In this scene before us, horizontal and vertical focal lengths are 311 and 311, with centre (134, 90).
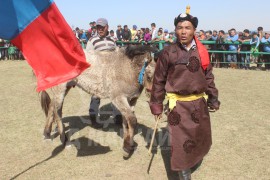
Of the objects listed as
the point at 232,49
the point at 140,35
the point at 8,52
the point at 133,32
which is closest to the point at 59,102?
the point at 232,49

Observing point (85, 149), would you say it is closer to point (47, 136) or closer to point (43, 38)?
point (47, 136)

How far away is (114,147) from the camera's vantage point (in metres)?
5.28

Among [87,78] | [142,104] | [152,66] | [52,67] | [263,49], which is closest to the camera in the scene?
[52,67]

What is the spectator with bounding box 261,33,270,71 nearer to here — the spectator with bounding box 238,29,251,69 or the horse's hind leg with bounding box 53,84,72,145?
the spectator with bounding box 238,29,251,69

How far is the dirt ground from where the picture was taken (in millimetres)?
4344

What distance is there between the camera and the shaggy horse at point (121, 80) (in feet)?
15.4

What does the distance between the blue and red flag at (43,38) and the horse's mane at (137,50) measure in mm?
1220

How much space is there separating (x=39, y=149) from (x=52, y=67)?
213cm

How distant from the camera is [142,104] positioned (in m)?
7.96

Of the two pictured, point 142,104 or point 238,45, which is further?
point 238,45

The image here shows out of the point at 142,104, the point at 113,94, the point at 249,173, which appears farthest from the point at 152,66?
the point at 142,104

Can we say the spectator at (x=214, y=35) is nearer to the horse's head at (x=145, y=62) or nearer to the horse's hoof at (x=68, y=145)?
the horse's head at (x=145, y=62)

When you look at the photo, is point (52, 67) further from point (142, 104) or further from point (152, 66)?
point (142, 104)

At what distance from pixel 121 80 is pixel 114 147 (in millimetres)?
1219
